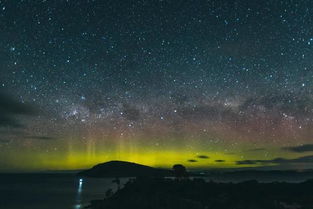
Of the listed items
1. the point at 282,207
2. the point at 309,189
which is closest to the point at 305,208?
the point at 282,207

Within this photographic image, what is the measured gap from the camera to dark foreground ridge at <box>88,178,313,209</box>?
7500cm

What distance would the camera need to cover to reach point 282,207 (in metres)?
70.7

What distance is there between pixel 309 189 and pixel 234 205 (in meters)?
27.9

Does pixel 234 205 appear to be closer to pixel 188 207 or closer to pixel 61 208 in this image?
pixel 188 207

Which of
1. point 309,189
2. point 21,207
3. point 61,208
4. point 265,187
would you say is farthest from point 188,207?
point 21,207

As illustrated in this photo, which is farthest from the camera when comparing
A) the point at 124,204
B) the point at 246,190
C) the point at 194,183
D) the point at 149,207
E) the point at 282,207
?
the point at 194,183

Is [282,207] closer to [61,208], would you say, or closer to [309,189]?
[309,189]

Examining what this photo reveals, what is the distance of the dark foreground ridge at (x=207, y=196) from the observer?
75000 mm

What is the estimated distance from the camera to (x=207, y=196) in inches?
3371

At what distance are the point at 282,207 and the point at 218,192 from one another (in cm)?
2006

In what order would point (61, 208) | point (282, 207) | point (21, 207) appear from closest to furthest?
point (282, 207)
point (61, 208)
point (21, 207)

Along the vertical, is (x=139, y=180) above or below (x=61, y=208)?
above

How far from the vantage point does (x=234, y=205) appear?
75125 mm

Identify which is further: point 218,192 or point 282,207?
point 218,192
